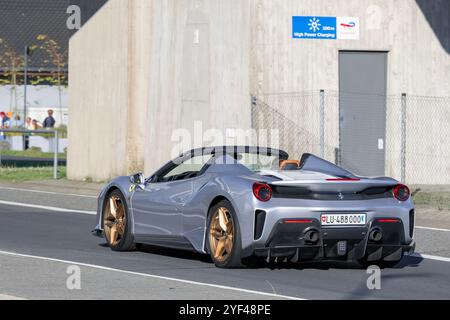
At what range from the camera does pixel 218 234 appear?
11516 millimetres

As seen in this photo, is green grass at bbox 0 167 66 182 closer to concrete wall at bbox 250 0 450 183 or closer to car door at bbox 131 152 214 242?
concrete wall at bbox 250 0 450 183

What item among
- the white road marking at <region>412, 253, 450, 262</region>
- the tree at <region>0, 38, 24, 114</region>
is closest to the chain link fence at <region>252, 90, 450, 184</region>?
the white road marking at <region>412, 253, 450, 262</region>

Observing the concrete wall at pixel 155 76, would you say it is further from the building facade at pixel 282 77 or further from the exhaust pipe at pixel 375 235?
the exhaust pipe at pixel 375 235

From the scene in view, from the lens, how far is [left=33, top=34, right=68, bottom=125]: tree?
6375 centimetres

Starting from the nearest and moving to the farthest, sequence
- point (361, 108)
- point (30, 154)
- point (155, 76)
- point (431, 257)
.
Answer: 1. point (431, 257)
2. point (155, 76)
3. point (361, 108)
4. point (30, 154)

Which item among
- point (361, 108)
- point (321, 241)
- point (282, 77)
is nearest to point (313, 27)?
point (282, 77)

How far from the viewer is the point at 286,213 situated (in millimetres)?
Answer: 10945

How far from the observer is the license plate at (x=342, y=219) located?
11000 millimetres

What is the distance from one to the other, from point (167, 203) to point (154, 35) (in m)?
13.2

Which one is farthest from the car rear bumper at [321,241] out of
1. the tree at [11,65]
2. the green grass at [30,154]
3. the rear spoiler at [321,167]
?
the tree at [11,65]

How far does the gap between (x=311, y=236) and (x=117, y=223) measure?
313 centimetres

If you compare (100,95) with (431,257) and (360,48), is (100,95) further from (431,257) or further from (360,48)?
(431,257)
